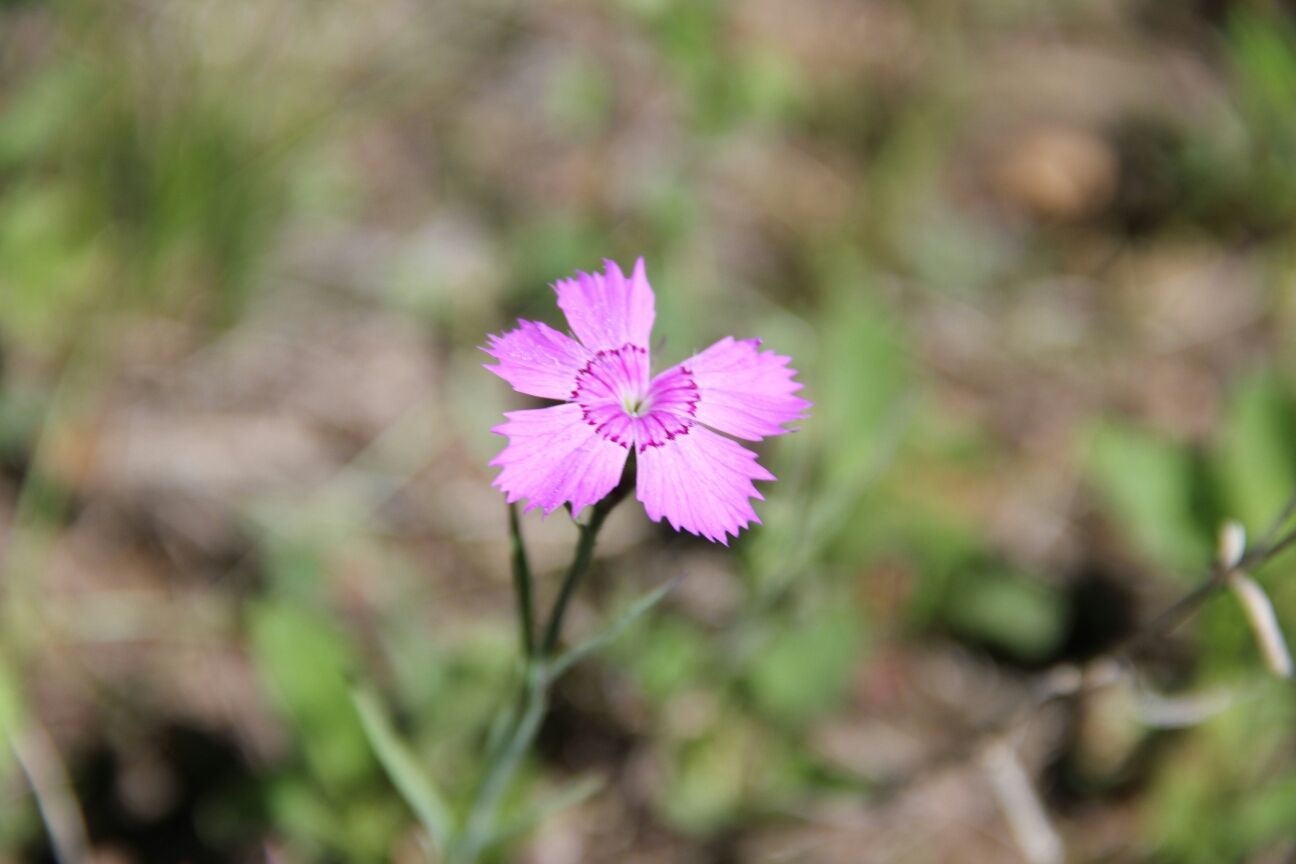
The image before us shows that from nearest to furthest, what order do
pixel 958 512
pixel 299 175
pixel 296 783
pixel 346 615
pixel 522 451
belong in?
pixel 522 451
pixel 296 783
pixel 346 615
pixel 958 512
pixel 299 175

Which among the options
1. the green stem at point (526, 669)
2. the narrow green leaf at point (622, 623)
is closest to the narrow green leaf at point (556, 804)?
the green stem at point (526, 669)

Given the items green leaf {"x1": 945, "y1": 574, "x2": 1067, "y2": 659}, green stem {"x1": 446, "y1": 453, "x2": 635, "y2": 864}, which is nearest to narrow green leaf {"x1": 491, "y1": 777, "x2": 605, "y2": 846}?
green stem {"x1": 446, "y1": 453, "x2": 635, "y2": 864}

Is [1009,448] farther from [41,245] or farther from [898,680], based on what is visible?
[41,245]

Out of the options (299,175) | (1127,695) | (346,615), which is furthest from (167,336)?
(1127,695)

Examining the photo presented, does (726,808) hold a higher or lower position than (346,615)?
lower

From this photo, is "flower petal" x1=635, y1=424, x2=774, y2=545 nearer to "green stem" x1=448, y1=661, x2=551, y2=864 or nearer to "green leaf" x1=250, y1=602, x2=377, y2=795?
"green stem" x1=448, y1=661, x2=551, y2=864
